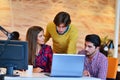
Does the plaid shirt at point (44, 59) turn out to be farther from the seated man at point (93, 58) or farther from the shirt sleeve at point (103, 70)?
the shirt sleeve at point (103, 70)

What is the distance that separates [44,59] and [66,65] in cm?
86

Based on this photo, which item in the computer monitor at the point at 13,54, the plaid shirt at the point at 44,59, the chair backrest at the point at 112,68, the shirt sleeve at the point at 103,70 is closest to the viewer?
the computer monitor at the point at 13,54

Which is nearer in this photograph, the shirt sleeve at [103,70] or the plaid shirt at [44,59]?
the shirt sleeve at [103,70]

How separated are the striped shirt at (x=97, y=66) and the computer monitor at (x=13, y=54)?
982mm

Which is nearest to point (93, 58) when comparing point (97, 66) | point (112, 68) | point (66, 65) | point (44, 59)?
point (97, 66)

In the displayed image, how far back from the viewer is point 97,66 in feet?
11.6

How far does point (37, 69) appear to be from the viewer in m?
3.49

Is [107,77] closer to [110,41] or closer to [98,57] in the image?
[98,57]

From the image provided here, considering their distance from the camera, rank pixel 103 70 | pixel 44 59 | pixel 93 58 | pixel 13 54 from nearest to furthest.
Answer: pixel 13 54, pixel 103 70, pixel 93 58, pixel 44 59

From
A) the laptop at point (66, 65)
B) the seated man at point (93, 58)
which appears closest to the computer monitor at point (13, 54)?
the laptop at point (66, 65)

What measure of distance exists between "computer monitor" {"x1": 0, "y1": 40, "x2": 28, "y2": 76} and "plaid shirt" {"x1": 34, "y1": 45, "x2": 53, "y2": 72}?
0.76 m

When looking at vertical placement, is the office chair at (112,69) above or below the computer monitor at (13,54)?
below

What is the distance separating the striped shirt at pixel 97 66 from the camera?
136 inches

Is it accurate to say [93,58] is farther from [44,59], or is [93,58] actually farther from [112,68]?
[44,59]
